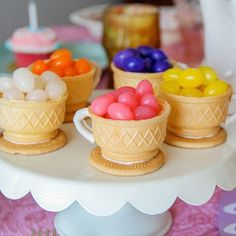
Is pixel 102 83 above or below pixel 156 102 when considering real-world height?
below

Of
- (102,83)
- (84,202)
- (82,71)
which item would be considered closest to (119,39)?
(102,83)

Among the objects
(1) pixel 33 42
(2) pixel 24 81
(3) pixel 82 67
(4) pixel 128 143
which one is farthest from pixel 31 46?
(4) pixel 128 143

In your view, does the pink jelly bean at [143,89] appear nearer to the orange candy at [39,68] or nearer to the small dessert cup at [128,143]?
the small dessert cup at [128,143]

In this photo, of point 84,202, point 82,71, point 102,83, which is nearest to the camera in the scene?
point 84,202

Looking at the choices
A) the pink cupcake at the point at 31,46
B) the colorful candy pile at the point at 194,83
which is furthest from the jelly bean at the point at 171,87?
the pink cupcake at the point at 31,46

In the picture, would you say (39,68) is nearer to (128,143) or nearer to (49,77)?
(49,77)

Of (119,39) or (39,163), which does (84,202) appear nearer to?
(39,163)
